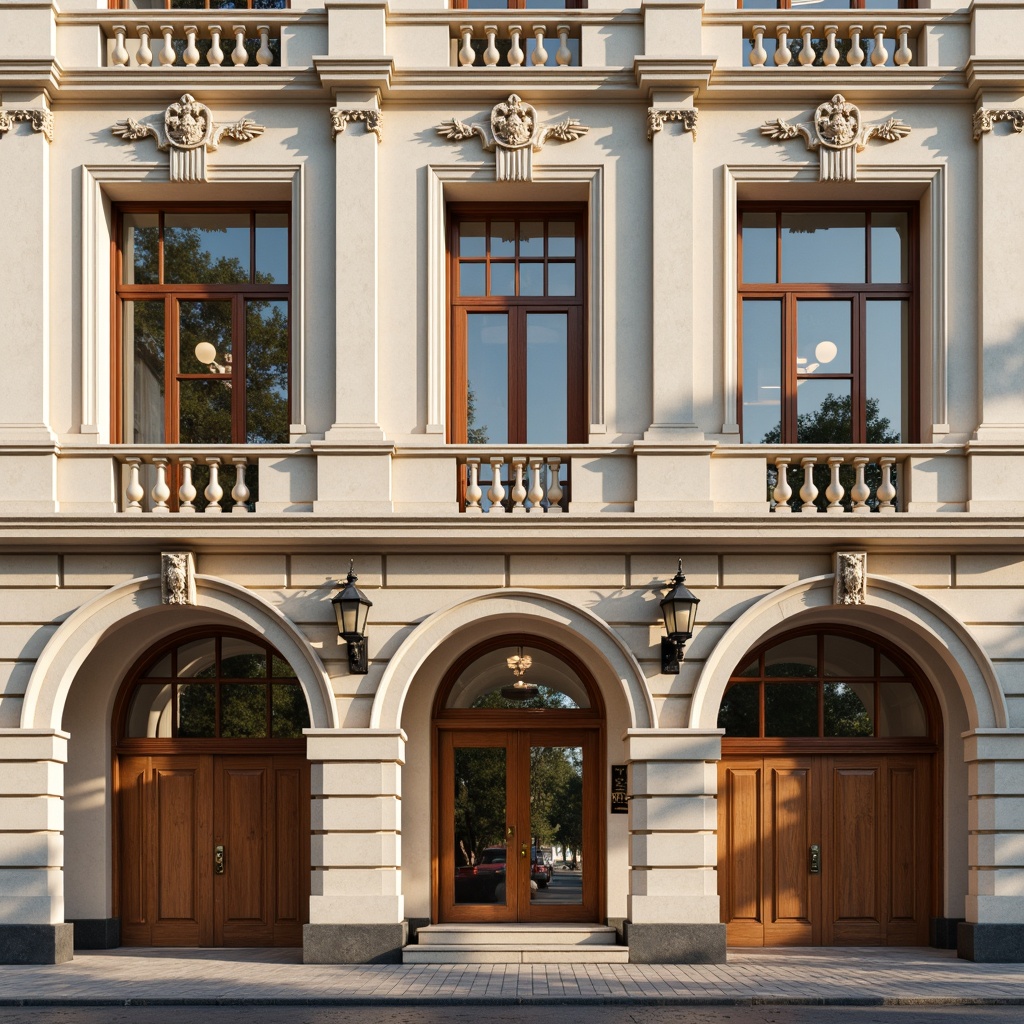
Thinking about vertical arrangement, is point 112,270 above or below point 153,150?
below

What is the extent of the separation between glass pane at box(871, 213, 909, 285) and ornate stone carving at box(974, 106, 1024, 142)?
1445 mm

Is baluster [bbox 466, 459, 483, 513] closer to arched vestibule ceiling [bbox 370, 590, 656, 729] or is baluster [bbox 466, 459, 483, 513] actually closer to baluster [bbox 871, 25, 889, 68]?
arched vestibule ceiling [bbox 370, 590, 656, 729]

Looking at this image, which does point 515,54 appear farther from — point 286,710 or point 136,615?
point 286,710

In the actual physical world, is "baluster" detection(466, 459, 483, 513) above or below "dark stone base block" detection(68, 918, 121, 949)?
above

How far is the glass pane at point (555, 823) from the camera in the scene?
15.9 metres

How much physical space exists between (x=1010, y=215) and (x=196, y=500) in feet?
33.6

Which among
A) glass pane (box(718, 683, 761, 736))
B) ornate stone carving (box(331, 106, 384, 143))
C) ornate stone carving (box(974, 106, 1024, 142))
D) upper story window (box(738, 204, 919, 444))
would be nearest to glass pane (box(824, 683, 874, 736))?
glass pane (box(718, 683, 761, 736))

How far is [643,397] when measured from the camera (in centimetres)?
1509

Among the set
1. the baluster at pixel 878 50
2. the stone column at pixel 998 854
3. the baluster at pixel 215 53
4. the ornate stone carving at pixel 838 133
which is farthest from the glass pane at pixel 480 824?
the baluster at pixel 878 50

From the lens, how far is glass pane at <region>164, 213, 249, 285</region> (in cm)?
1614

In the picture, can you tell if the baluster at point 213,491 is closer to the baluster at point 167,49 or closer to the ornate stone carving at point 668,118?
the baluster at point 167,49

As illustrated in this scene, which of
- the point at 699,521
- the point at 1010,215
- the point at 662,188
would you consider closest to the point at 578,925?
the point at 699,521

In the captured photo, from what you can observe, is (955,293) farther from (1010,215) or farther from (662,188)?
(662,188)

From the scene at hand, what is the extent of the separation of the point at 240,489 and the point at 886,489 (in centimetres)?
746
